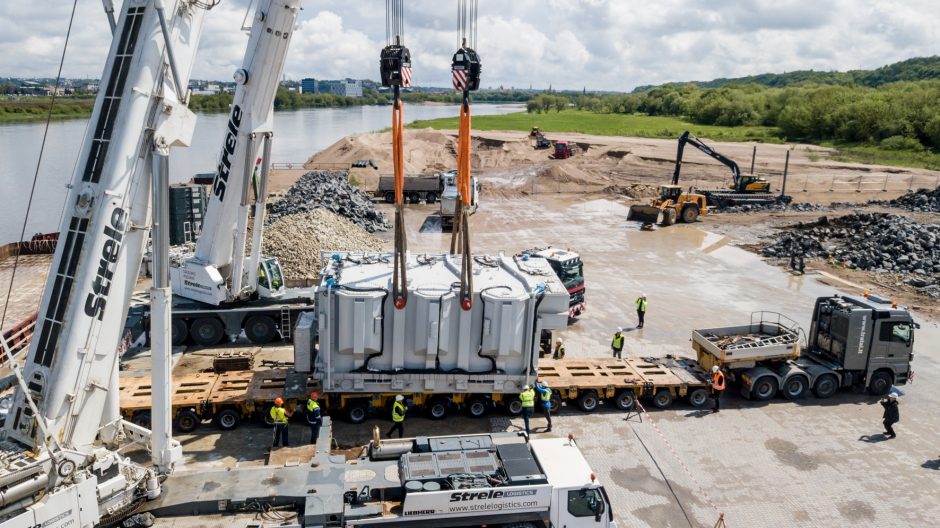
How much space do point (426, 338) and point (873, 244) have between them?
81.8ft

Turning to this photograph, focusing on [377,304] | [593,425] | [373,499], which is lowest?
[593,425]

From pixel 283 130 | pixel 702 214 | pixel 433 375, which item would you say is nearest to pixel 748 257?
pixel 702 214

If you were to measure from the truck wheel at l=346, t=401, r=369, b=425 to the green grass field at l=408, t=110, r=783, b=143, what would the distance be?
76.1 metres

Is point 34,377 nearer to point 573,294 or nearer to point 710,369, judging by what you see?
point 710,369

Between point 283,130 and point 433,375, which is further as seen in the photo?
point 283,130

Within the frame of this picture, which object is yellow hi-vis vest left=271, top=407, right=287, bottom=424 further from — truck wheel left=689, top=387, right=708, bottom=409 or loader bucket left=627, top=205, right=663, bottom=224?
loader bucket left=627, top=205, right=663, bottom=224

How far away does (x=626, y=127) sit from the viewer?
101 m

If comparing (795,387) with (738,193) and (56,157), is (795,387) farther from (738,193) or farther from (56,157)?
(56,157)

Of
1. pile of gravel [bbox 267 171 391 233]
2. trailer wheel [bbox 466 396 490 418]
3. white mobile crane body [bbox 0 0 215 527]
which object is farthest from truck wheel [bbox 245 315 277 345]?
pile of gravel [bbox 267 171 391 233]

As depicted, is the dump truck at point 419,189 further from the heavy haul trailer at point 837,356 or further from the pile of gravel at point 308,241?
the heavy haul trailer at point 837,356

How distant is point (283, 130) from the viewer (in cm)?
11344

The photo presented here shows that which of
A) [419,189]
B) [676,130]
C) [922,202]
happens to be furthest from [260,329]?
[676,130]

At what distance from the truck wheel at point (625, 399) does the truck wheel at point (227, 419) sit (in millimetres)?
8486

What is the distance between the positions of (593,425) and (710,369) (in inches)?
143
